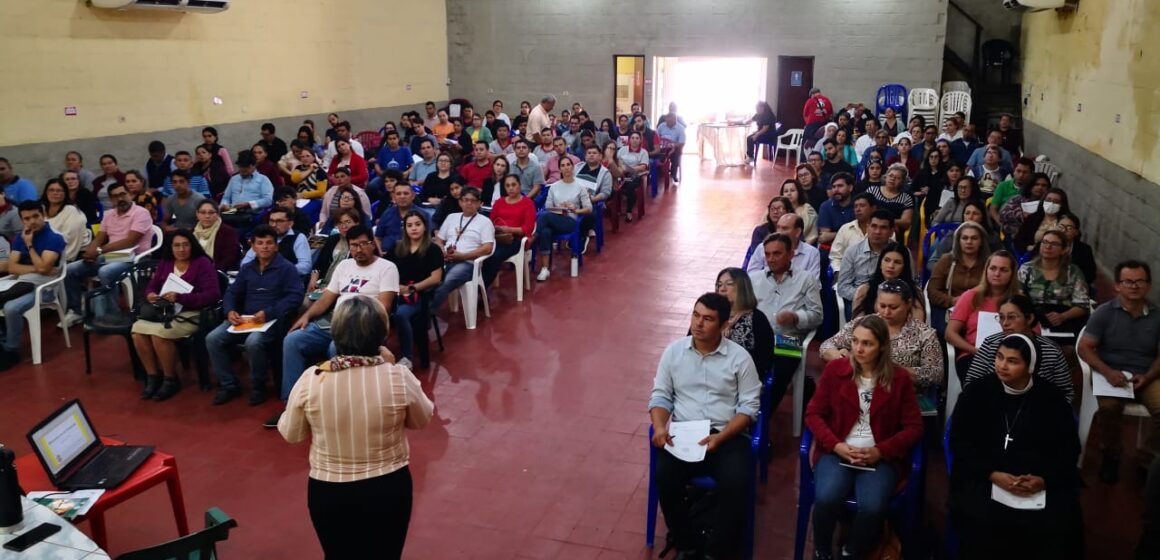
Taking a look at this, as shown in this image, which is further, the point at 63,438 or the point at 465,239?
the point at 465,239

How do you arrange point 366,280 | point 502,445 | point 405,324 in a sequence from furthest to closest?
point 405,324
point 366,280
point 502,445

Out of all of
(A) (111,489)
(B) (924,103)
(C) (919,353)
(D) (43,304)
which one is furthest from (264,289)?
(B) (924,103)

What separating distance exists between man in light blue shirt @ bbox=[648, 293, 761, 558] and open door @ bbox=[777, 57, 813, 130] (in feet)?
44.7

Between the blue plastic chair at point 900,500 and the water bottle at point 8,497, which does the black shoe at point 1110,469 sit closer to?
the blue plastic chair at point 900,500

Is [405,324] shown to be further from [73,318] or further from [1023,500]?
[1023,500]

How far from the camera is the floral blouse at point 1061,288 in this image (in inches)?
191

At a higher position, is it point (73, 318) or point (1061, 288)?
point (1061, 288)

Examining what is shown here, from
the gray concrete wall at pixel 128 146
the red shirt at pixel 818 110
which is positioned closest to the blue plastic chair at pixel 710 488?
the gray concrete wall at pixel 128 146

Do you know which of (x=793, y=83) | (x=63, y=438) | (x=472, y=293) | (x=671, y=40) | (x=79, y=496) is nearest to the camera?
(x=79, y=496)

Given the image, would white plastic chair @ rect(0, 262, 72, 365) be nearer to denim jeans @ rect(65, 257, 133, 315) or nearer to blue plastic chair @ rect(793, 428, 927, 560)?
denim jeans @ rect(65, 257, 133, 315)

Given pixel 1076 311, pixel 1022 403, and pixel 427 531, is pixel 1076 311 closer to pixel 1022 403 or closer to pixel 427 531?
pixel 1022 403

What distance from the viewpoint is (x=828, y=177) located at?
888 centimetres

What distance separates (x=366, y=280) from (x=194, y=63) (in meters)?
7.49

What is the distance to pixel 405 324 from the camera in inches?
221
